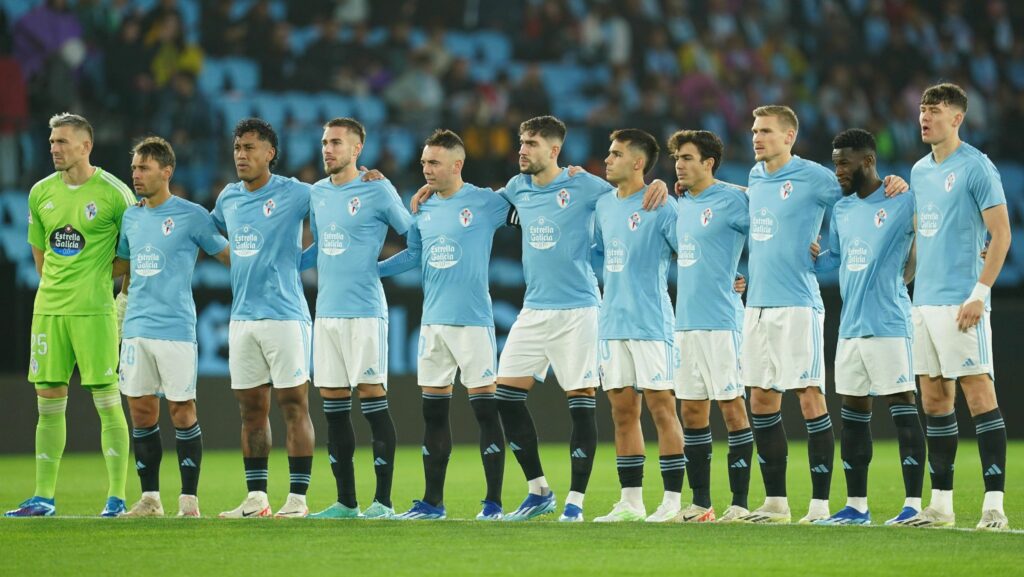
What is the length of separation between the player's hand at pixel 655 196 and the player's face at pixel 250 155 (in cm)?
235

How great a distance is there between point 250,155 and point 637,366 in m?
2.68

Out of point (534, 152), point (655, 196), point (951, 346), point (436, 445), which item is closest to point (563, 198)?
point (534, 152)

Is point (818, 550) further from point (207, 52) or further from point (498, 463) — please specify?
point (207, 52)

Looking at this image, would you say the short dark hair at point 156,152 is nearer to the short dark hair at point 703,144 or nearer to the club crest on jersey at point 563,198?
the club crest on jersey at point 563,198

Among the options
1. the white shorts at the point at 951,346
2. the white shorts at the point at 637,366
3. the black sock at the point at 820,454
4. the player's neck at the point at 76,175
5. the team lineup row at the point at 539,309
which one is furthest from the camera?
the player's neck at the point at 76,175

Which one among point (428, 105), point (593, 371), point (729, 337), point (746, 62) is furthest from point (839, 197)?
point (746, 62)

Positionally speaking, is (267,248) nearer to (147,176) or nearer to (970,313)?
(147,176)

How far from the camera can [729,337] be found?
356 inches

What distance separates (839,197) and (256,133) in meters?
3.51

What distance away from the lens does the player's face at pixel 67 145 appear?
9656 mm

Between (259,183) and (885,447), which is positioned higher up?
(259,183)

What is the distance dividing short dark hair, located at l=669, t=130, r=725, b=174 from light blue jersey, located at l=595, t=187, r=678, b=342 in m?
0.36

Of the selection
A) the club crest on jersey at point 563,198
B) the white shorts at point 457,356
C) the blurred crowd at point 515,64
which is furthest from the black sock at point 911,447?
the blurred crowd at point 515,64

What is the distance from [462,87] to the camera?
19.7m
